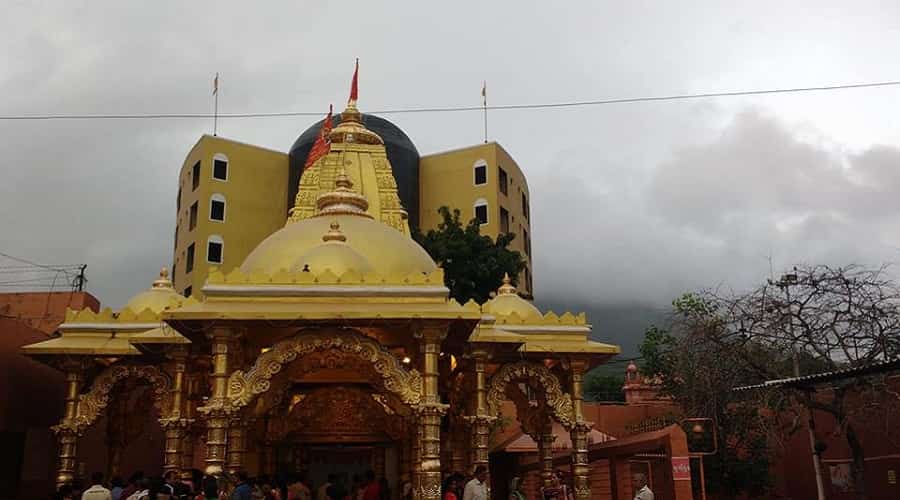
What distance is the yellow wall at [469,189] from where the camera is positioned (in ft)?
127

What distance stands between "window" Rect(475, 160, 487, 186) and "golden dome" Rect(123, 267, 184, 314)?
2207 cm

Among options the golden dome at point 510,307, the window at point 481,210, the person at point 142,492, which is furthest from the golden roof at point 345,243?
the window at point 481,210

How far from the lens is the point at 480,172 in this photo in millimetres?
39438

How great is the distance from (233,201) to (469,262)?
15.6 m

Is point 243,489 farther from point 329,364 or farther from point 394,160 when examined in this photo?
point 394,160

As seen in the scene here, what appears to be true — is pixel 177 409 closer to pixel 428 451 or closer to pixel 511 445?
pixel 428 451

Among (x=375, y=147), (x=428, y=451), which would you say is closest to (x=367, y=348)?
(x=428, y=451)

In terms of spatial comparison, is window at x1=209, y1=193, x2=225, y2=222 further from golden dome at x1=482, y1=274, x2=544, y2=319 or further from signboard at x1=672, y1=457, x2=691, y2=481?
signboard at x1=672, y1=457, x2=691, y2=481

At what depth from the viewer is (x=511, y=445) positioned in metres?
23.1

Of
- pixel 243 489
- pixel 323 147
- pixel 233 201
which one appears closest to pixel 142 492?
pixel 243 489

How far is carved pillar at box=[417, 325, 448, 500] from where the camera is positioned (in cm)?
1208

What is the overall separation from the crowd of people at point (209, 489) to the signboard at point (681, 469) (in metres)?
5.20

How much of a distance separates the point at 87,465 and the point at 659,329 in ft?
65.6

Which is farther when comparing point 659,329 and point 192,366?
point 659,329
